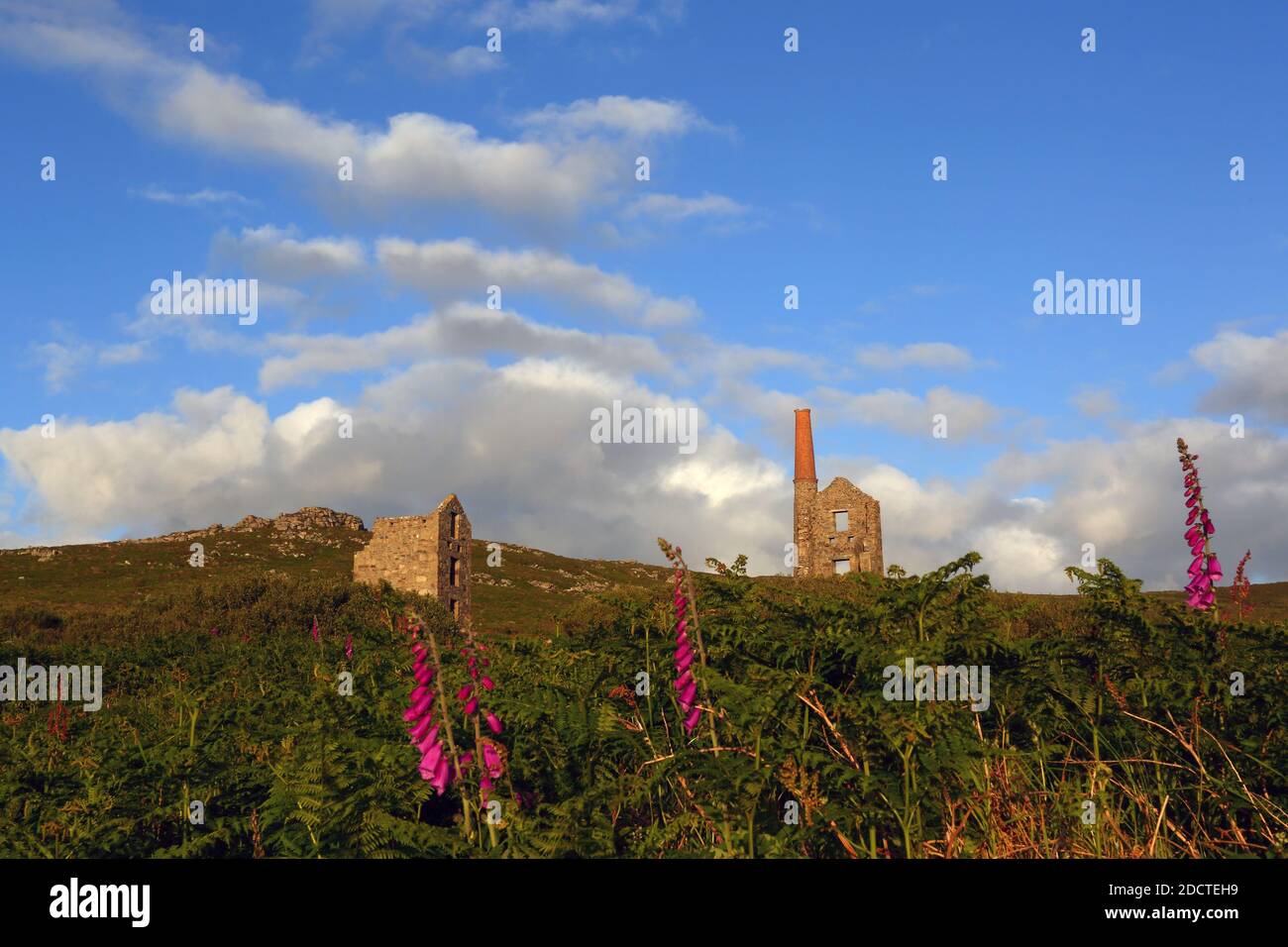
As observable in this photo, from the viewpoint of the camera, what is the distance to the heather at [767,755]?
12.6 feet

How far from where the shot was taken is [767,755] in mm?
4141

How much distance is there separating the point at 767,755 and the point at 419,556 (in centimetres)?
2905

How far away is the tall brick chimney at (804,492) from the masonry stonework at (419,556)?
68.8 feet

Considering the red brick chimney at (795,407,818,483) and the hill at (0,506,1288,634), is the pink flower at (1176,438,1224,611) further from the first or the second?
the red brick chimney at (795,407,818,483)

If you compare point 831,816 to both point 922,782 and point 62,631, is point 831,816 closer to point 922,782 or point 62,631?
point 922,782

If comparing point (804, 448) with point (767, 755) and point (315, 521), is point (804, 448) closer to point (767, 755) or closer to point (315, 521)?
point (315, 521)

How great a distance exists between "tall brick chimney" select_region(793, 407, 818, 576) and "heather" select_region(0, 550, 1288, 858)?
43123mm

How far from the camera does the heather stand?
12.6ft

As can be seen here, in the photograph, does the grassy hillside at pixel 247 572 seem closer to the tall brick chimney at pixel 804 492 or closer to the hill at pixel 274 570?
the hill at pixel 274 570
